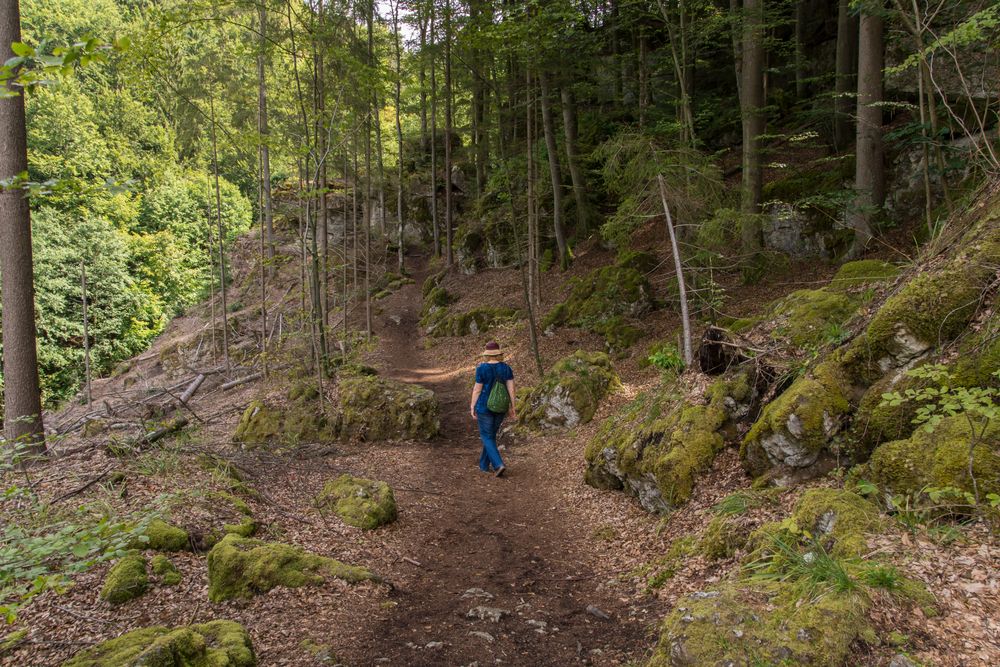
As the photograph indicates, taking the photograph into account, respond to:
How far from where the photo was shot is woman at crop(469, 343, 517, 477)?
8.58 metres

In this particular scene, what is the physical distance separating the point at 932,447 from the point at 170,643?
5.26m

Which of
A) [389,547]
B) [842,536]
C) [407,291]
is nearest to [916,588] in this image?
[842,536]

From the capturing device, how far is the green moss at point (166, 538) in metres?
4.89

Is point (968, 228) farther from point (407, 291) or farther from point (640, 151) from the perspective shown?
point (407, 291)

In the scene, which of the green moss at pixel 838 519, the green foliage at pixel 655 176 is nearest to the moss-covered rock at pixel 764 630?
the green moss at pixel 838 519

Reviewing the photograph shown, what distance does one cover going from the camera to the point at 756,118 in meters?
13.0

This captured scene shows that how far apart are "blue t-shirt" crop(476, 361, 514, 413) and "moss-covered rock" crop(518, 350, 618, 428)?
2334mm

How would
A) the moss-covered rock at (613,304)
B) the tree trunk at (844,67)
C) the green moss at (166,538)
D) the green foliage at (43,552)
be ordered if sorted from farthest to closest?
the moss-covered rock at (613,304) → the tree trunk at (844,67) → the green moss at (166,538) → the green foliage at (43,552)

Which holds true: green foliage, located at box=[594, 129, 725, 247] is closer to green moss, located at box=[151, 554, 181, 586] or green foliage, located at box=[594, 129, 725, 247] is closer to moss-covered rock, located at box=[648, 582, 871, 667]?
moss-covered rock, located at box=[648, 582, 871, 667]

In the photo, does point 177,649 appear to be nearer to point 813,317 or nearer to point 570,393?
point 813,317

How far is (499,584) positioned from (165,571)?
9.74 feet

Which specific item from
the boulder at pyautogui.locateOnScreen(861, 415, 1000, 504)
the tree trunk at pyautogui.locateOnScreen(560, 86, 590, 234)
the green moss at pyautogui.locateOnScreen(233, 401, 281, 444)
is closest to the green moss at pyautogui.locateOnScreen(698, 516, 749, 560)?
the boulder at pyautogui.locateOnScreen(861, 415, 1000, 504)

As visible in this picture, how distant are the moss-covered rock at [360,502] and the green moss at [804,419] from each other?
4279 millimetres

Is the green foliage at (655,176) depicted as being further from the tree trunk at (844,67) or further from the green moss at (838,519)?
the tree trunk at (844,67)
